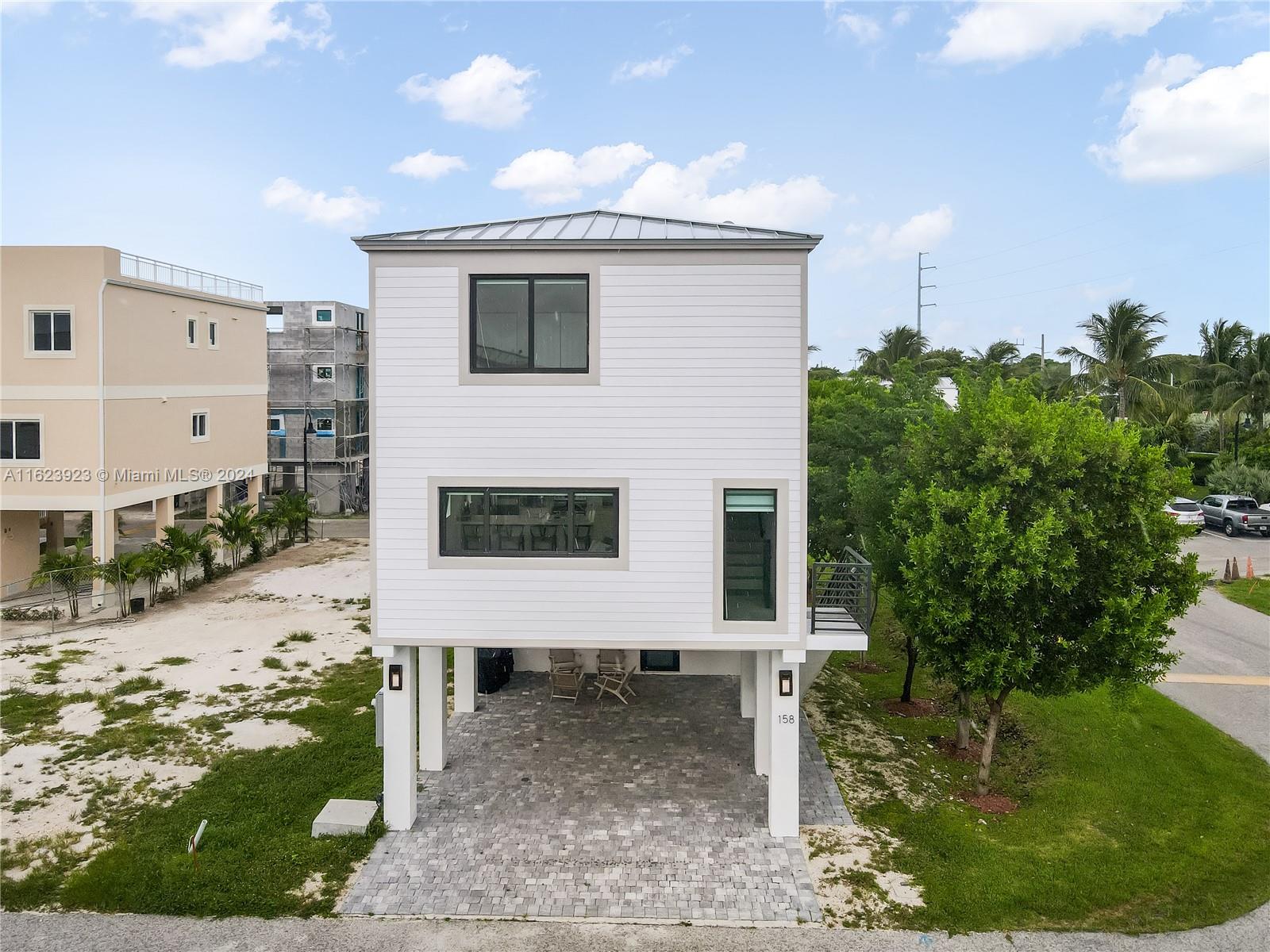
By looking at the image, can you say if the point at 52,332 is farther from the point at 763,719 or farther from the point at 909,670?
the point at 909,670

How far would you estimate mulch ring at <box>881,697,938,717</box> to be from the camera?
14195 millimetres

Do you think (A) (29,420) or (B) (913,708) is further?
(A) (29,420)

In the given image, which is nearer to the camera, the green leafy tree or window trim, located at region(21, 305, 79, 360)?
the green leafy tree

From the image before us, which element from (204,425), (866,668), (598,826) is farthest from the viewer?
(204,425)

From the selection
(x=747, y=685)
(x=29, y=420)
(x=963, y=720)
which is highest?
(x=29, y=420)

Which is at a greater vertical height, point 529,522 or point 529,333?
point 529,333

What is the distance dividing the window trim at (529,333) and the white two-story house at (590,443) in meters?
0.03

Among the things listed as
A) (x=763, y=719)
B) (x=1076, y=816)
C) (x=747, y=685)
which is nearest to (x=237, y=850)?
(x=763, y=719)

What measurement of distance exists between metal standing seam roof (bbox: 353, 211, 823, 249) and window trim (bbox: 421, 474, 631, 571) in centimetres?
266

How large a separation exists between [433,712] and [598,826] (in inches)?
118

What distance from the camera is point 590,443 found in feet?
31.6

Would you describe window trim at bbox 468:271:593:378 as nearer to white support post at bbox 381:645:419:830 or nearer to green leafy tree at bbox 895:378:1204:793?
white support post at bbox 381:645:419:830

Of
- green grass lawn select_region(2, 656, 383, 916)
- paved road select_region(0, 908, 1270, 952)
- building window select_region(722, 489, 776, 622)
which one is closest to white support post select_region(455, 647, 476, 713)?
green grass lawn select_region(2, 656, 383, 916)

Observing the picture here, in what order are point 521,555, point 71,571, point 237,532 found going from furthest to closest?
point 237,532
point 71,571
point 521,555
